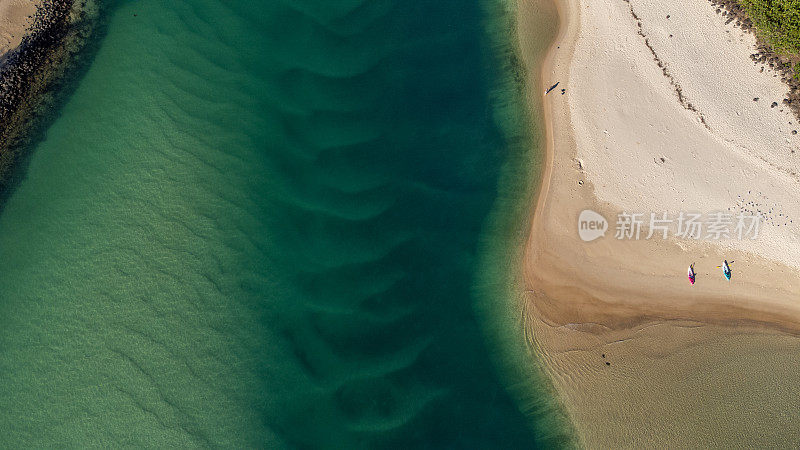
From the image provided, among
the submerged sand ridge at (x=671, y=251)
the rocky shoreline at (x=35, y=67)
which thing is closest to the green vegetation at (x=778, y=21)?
the submerged sand ridge at (x=671, y=251)

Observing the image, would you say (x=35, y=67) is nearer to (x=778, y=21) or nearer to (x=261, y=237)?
(x=261, y=237)

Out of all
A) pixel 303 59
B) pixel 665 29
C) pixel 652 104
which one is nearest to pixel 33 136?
pixel 303 59

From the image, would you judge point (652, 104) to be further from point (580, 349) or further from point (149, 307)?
point (149, 307)

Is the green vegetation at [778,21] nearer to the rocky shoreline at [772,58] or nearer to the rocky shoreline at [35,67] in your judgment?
the rocky shoreline at [772,58]

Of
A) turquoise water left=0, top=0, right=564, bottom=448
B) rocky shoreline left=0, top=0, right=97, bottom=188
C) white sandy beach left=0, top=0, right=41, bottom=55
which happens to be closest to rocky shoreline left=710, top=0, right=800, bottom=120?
turquoise water left=0, top=0, right=564, bottom=448

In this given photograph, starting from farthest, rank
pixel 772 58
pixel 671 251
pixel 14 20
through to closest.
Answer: pixel 14 20 → pixel 772 58 → pixel 671 251

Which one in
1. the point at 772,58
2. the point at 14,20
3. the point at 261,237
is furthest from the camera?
the point at 14,20

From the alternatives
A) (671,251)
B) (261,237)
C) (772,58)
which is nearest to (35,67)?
(261,237)
